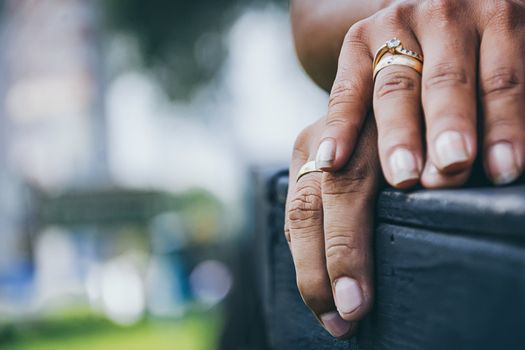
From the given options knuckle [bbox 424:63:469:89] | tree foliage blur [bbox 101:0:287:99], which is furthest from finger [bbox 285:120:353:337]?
tree foliage blur [bbox 101:0:287:99]

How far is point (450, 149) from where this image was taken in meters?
0.72

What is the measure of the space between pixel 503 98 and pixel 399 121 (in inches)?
4.5

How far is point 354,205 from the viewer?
0.85 metres

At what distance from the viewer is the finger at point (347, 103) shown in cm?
86

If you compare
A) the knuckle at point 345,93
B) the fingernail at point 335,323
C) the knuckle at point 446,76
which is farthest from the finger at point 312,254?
the knuckle at point 446,76

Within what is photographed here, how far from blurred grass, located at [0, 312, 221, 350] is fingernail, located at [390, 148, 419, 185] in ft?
25.4

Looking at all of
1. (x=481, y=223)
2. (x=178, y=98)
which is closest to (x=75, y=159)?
(x=178, y=98)

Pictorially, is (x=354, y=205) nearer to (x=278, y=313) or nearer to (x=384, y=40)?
(x=384, y=40)

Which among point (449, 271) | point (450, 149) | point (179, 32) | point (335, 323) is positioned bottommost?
point (335, 323)

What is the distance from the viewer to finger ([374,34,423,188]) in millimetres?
776

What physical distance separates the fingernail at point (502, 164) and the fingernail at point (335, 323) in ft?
0.99

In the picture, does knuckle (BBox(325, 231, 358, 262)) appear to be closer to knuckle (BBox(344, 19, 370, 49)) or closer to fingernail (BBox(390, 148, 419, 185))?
fingernail (BBox(390, 148, 419, 185))

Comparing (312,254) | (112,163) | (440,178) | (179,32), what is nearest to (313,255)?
(312,254)

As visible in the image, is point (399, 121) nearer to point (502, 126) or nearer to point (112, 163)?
point (502, 126)
